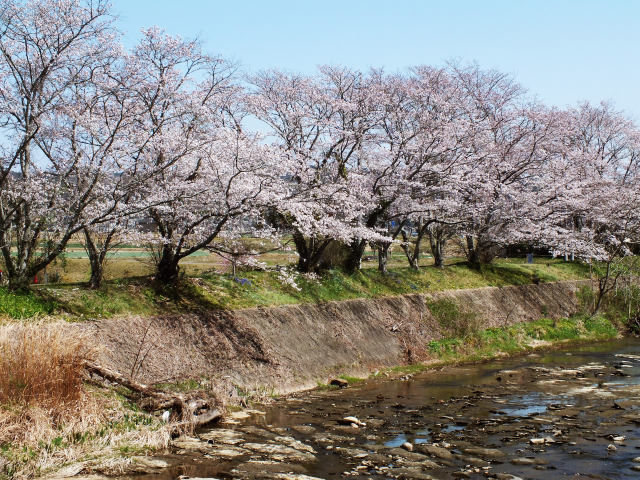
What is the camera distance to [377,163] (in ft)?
92.9

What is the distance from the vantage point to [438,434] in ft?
45.0

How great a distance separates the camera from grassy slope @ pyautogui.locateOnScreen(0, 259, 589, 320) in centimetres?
1644

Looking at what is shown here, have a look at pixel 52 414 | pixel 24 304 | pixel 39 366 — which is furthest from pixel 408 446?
pixel 24 304

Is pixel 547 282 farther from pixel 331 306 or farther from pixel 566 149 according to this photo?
pixel 331 306

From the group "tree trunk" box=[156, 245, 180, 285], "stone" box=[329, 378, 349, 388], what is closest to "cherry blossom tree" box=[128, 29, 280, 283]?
"tree trunk" box=[156, 245, 180, 285]

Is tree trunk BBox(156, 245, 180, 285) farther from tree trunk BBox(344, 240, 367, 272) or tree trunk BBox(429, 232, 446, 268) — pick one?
tree trunk BBox(429, 232, 446, 268)

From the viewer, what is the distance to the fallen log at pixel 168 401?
13.3m

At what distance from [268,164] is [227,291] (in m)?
4.86

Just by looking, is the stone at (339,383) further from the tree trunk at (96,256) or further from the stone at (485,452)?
the tree trunk at (96,256)

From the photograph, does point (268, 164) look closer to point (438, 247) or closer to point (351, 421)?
point (351, 421)

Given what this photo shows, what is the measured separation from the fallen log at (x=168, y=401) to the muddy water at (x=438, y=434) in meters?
0.46

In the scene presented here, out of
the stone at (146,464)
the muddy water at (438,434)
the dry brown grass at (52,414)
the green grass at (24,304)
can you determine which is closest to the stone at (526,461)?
the muddy water at (438,434)

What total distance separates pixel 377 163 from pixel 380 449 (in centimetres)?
1781

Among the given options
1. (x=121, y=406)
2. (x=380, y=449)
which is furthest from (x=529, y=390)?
(x=121, y=406)
